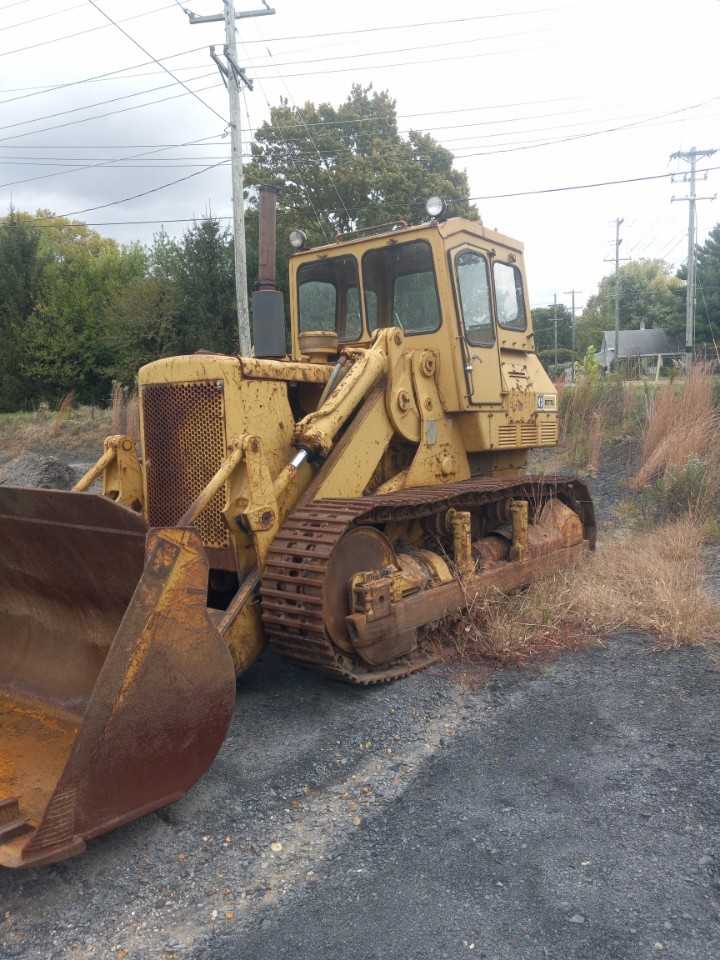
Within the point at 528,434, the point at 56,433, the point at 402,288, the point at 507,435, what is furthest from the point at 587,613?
the point at 56,433

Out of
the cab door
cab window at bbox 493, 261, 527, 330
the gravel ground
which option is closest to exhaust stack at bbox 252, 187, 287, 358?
the cab door

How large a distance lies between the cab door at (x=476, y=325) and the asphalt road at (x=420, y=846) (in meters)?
2.36

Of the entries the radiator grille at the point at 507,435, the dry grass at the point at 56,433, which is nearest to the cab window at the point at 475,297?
the radiator grille at the point at 507,435

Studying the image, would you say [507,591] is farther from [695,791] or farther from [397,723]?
[695,791]

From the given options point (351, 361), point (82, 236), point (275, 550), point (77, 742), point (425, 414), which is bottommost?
point (77, 742)

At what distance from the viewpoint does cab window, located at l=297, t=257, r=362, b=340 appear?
6.14m

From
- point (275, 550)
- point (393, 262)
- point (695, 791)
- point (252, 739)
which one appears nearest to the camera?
point (695, 791)

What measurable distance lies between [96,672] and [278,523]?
50.2 inches

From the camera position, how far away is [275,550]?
13.8ft

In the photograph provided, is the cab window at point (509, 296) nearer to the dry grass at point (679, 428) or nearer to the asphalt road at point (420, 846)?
the asphalt road at point (420, 846)

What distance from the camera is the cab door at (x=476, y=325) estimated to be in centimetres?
559

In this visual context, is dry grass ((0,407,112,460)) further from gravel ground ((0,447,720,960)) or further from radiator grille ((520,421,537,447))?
gravel ground ((0,447,720,960))

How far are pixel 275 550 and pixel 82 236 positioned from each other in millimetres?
50519

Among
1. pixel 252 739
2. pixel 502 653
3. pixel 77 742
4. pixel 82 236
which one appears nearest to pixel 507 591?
pixel 502 653
